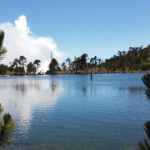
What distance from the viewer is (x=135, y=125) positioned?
33906 mm

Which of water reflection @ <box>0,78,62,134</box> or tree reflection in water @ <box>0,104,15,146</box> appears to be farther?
water reflection @ <box>0,78,62,134</box>

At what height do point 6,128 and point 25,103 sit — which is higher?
point 6,128

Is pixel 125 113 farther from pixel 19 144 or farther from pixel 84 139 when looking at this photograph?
pixel 19 144

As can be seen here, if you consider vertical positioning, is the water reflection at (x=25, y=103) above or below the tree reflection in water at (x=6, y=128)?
below

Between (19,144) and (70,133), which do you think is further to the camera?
(70,133)

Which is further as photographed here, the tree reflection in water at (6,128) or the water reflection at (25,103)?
the water reflection at (25,103)

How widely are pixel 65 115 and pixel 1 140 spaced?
126 feet

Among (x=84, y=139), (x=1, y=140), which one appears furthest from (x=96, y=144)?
(x=1, y=140)

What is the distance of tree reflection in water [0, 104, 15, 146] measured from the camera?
4.48 metres

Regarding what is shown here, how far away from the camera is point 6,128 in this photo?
14.8 feet

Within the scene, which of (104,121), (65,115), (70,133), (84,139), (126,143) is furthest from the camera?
(65,115)

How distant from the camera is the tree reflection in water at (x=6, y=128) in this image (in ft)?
14.7

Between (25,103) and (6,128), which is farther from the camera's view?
(25,103)

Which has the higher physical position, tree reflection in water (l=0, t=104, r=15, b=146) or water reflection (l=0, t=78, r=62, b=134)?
tree reflection in water (l=0, t=104, r=15, b=146)
